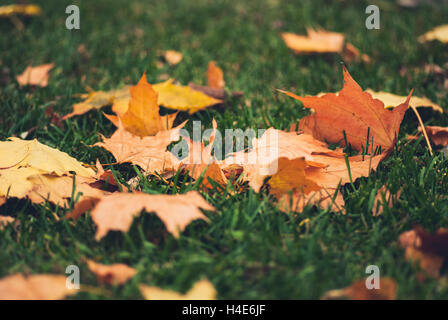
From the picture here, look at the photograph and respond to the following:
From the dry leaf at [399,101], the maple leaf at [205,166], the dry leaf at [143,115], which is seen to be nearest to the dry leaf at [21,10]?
the dry leaf at [143,115]

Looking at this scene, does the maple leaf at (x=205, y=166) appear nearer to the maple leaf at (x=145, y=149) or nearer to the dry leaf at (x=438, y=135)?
the maple leaf at (x=145, y=149)

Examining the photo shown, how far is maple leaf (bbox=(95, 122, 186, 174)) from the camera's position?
143 centimetres

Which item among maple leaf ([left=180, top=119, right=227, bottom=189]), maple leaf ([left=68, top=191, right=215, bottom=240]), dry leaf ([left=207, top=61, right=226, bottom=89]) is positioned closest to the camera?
maple leaf ([left=68, top=191, right=215, bottom=240])

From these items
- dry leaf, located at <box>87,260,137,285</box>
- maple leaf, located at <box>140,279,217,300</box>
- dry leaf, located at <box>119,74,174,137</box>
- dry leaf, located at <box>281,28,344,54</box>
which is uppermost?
dry leaf, located at <box>281,28,344,54</box>

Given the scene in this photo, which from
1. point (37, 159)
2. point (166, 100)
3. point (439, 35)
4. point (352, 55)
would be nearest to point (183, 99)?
point (166, 100)

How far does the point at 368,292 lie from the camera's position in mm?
963

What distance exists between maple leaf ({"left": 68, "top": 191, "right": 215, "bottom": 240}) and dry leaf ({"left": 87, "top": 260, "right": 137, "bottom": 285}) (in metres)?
0.08

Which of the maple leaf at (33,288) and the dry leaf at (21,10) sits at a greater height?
the dry leaf at (21,10)

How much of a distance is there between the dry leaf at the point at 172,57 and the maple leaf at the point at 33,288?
165 centimetres

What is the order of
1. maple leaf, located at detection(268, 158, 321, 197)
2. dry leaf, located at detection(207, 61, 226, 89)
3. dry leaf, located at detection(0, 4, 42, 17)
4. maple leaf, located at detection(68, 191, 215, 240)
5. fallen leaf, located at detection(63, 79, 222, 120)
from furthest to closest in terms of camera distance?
dry leaf, located at detection(0, 4, 42, 17) → dry leaf, located at detection(207, 61, 226, 89) → fallen leaf, located at detection(63, 79, 222, 120) → maple leaf, located at detection(268, 158, 321, 197) → maple leaf, located at detection(68, 191, 215, 240)

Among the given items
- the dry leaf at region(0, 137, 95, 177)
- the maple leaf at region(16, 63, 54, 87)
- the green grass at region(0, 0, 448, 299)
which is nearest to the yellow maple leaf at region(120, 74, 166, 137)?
the green grass at region(0, 0, 448, 299)

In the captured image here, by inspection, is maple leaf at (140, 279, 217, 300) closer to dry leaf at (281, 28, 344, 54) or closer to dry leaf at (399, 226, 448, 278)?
dry leaf at (399, 226, 448, 278)

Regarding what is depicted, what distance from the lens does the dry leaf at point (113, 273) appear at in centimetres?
101
